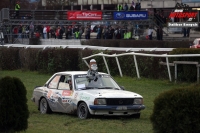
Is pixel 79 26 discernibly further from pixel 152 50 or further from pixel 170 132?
pixel 170 132

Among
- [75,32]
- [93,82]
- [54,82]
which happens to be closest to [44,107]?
[54,82]

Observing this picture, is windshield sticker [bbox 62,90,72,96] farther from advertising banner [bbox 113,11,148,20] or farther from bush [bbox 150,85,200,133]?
advertising banner [bbox 113,11,148,20]

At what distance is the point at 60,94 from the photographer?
1551 cm

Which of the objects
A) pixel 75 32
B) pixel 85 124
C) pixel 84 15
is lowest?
pixel 75 32

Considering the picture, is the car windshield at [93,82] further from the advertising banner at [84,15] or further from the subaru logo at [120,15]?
the advertising banner at [84,15]

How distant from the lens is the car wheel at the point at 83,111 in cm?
1435

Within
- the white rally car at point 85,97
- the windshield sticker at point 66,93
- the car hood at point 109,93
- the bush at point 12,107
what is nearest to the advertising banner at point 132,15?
the white rally car at point 85,97

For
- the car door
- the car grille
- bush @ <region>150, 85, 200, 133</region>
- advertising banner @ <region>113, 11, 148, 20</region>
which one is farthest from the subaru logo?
bush @ <region>150, 85, 200, 133</region>

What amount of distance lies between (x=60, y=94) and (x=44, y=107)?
1.02 m

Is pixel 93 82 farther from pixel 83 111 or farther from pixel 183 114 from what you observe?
pixel 183 114

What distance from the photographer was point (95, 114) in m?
14.3

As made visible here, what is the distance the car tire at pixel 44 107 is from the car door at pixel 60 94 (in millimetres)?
191

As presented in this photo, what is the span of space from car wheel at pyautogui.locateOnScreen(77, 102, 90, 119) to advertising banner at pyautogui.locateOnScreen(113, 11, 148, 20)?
3391 cm

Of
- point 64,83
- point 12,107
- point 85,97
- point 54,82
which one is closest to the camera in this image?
point 12,107
